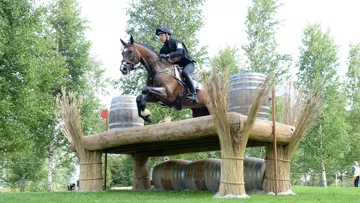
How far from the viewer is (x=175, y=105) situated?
795 centimetres

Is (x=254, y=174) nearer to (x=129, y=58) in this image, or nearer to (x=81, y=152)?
(x=129, y=58)

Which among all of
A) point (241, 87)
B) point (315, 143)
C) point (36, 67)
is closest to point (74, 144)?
point (241, 87)

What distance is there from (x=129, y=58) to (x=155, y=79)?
0.62 m

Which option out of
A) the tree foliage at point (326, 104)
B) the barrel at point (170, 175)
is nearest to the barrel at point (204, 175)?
the barrel at point (170, 175)

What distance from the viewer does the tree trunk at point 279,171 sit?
7340 mm

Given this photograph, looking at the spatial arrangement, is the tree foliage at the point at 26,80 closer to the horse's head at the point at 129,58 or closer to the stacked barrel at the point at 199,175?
the stacked barrel at the point at 199,175

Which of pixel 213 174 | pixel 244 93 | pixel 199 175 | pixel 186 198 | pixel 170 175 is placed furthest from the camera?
pixel 170 175

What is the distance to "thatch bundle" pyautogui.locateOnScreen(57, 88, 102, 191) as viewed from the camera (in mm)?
8711

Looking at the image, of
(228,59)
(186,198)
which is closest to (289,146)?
(186,198)

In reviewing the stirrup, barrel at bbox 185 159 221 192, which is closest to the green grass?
barrel at bbox 185 159 221 192

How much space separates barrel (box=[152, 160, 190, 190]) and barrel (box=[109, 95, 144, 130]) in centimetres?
130

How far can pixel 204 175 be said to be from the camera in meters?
8.67

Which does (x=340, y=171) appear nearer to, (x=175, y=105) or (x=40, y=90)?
(x=40, y=90)

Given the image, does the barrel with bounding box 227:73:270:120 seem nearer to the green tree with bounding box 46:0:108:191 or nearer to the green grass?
the green grass
